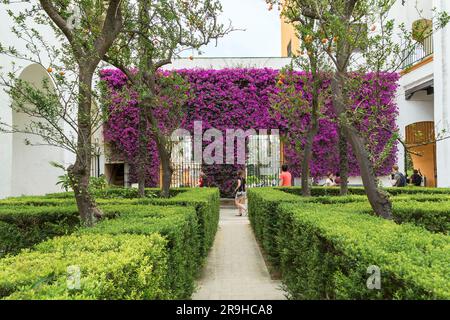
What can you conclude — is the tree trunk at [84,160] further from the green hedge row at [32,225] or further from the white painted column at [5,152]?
the white painted column at [5,152]

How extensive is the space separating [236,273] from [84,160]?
127 inches

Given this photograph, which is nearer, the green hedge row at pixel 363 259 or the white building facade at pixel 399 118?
the green hedge row at pixel 363 259

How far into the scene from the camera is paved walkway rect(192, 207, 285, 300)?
5.64m

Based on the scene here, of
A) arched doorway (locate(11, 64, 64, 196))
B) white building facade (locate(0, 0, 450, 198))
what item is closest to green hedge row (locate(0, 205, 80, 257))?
white building facade (locate(0, 0, 450, 198))

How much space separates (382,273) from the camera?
2.28m

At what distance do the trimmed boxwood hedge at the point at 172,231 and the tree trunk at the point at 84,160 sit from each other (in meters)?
0.42

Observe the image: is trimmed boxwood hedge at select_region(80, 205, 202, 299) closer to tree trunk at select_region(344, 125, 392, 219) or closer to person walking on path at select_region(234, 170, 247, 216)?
tree trunk at select_region(344, 125, 392, 219)

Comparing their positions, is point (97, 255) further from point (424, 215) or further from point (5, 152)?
point (5, 152)

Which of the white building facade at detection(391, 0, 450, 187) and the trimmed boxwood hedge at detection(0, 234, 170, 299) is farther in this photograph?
the white building facade at detection(391, 0, 450, 187)

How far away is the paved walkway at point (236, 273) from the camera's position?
18.5 feet

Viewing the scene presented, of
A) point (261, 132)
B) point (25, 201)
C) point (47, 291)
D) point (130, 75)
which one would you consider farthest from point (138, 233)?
point (261, 132)

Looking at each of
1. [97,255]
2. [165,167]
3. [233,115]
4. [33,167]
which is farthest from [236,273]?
[233,115]

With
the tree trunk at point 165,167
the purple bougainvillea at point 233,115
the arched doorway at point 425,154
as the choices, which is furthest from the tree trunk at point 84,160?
the arched doorway at point 425,154

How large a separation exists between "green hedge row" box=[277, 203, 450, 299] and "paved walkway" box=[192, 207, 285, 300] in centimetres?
107
